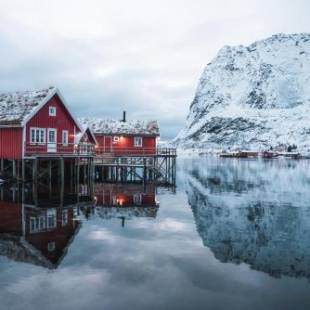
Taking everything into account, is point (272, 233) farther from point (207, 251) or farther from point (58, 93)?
point (58, 93)

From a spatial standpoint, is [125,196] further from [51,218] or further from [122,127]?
[122,127]

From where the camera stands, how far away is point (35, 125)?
3778 cm

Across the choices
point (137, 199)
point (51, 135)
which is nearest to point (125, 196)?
point (137, 199)

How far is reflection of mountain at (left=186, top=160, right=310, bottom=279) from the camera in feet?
53.1

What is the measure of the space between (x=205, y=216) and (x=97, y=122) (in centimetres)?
3533

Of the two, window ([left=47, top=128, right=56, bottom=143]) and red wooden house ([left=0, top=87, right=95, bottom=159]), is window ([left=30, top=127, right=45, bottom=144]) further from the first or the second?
window ([left=47, top=128, right=56, bottom=143])

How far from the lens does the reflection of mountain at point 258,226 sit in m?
16.2

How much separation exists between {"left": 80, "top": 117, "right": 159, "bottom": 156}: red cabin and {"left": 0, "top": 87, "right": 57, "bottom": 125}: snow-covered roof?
52.9 feet

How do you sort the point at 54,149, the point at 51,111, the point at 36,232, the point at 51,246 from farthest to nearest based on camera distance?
1. the point at 51,111
2. the point at 54,149
3. the point at 36,232
4. the point at 51,246

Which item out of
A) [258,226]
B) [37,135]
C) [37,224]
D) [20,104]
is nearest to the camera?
[37,224]

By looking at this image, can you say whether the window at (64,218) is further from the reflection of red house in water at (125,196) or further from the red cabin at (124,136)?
the red cabin at (124,136)

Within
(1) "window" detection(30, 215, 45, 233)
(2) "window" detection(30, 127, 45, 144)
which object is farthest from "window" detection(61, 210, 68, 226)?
(2) "window" detection(30, 127, 45, 144)

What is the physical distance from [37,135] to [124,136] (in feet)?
62.6

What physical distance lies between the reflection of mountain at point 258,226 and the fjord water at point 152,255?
5 centimetres
